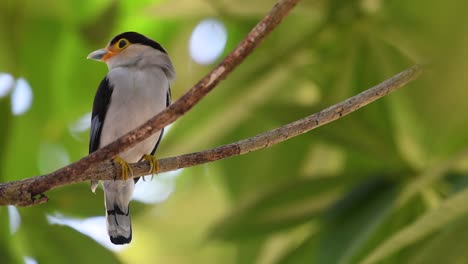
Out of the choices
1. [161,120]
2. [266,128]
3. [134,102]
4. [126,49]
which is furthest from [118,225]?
[161,120]

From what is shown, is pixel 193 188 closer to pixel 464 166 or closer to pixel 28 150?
pixel 28 150

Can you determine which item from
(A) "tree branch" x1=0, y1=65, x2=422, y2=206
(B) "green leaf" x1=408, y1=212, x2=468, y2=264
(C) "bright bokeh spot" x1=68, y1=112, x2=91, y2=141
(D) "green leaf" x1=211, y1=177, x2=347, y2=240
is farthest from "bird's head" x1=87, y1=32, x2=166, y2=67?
(B) "green leaf" x1=408, y1=212, x2=468, y2=264

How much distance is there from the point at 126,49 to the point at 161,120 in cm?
96

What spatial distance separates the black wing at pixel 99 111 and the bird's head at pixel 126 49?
7cm

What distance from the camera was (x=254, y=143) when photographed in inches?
45.3

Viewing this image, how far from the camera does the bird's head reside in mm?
1854

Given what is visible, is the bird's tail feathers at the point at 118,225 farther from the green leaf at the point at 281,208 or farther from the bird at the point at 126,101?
the green leaf at the point at 281,208

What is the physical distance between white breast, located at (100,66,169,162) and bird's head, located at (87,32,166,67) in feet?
0.13

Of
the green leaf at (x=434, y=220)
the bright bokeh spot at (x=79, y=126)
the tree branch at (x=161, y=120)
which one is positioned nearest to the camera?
the tree branch at (x=161, y=120)

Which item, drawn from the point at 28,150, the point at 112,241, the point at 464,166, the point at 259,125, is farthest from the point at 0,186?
the point at 464,166

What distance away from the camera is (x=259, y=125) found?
7.11 feet

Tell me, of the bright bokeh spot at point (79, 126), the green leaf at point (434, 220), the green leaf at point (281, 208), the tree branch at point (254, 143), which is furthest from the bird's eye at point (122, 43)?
the green leaf at point (434, 220)

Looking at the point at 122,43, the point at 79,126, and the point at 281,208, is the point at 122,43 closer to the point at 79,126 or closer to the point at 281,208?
the point at 79,126

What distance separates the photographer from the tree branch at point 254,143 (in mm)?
1076
